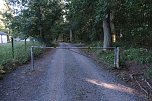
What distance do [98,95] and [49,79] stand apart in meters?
2.77

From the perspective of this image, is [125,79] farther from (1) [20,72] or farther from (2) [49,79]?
(1) [20,72]

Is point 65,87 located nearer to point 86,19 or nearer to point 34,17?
point 86,19

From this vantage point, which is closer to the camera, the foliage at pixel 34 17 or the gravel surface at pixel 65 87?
the gravel surface at pixel 65 87

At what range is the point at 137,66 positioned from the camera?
11547mm

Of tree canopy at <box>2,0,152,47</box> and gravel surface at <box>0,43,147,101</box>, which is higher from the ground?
tree canopy at <box>2,0,152,47</box>

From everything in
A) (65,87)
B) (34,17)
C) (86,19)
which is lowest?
(65,87)

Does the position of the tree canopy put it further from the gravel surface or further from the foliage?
the gravel surface

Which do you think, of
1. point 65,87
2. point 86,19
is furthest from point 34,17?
point 65,87

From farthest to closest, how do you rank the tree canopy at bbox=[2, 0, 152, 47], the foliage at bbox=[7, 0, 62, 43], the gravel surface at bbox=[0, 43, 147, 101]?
1. the foliage at bbox=[7, 0, 62, 43]
2. the tree canopy at bbox=[2, 0, 152, 47]
3. the gravel surface at bbox=[0, 43, 147, 101]

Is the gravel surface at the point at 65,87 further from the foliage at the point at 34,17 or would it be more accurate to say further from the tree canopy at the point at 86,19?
the foliage at the point at 34,17

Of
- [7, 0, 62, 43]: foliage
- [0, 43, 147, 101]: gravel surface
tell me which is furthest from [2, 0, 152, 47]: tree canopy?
[0, 43, 147, 101]: gravel surface

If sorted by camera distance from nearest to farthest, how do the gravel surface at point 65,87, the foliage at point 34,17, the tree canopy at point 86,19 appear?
the gravel surface at point 65,87, the tree canopy at point 86,19, the foliage at point 34,17

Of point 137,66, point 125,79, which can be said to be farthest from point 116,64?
point 125,79

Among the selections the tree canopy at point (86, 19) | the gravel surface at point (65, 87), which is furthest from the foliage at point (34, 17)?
the gravel surface at point (65, 87)
